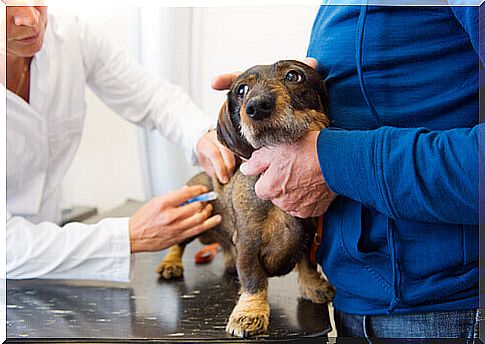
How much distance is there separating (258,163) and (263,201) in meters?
0.10

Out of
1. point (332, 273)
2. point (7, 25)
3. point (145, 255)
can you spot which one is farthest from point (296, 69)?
point (145, 255)

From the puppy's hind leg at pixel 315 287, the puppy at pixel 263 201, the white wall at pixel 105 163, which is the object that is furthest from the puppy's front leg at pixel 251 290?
the white wall at pixel 105 163

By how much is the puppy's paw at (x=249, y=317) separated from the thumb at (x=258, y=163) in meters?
0.20

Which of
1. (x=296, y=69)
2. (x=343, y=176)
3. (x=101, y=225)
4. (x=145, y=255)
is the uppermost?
(x=296, y=69)

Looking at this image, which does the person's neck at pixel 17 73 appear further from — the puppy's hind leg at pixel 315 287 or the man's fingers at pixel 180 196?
the puppy's hind leg at pixel 315 287

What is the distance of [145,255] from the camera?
4.82 feet

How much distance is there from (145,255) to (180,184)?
199 mm

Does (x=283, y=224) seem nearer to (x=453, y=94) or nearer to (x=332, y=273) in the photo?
(x=332, y=273)

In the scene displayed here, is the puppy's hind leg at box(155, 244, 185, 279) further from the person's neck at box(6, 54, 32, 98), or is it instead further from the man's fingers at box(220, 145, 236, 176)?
the person's neck at box(6, 54, 32, 98)

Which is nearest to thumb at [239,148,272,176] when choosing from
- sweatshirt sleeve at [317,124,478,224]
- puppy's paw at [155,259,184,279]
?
sweatshirt sleeve at [317,124,478,224]

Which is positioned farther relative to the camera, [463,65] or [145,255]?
[145,255]

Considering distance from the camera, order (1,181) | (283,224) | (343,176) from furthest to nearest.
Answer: (1,181) < (283,224) < (343,176)

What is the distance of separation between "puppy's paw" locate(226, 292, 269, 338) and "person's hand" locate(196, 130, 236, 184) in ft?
0.73

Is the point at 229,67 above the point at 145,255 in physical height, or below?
above
